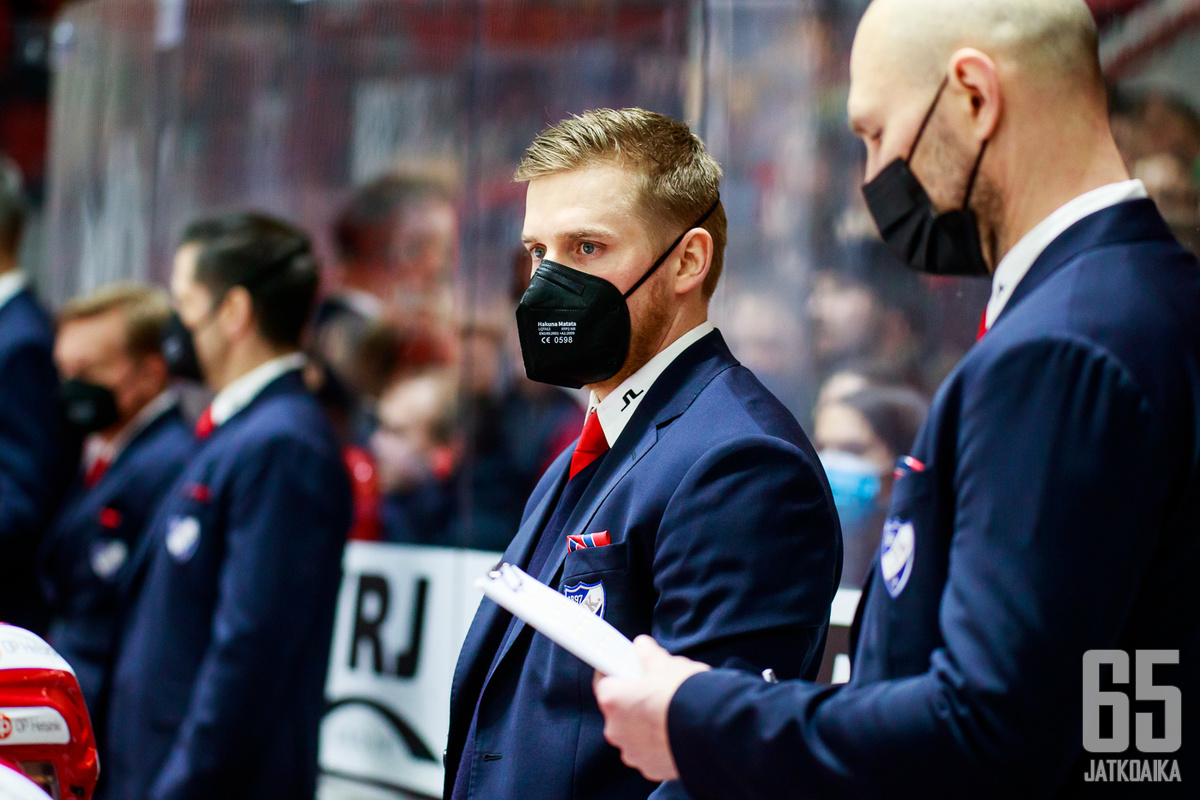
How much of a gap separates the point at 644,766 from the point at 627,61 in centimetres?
249

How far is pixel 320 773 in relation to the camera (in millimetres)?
4055

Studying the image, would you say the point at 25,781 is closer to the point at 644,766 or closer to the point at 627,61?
the point at 644,766

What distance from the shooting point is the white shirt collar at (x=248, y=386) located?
344cm

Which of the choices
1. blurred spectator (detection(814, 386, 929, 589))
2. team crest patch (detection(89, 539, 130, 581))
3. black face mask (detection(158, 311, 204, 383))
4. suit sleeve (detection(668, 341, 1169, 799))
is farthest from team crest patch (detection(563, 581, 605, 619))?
team crest patch (detection(89, 539, 130, 581))

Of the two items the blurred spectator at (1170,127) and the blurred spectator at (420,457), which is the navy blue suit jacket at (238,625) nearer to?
the blurred spectator at (420,457)

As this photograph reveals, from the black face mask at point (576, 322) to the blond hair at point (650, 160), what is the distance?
72 mm

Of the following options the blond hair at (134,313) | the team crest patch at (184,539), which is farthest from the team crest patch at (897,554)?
the blond hair at (134,313)

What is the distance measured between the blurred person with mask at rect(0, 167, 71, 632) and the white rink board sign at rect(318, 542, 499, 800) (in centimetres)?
97

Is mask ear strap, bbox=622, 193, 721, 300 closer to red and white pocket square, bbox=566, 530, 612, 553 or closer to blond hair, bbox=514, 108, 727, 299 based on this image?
blond hair, bbox=514, 108, 727, 299

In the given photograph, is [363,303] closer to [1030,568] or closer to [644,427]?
[644,427]

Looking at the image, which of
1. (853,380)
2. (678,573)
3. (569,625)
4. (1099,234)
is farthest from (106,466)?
(1099,234)

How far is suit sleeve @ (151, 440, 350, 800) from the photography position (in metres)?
3.03

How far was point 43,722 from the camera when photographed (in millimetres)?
1655
